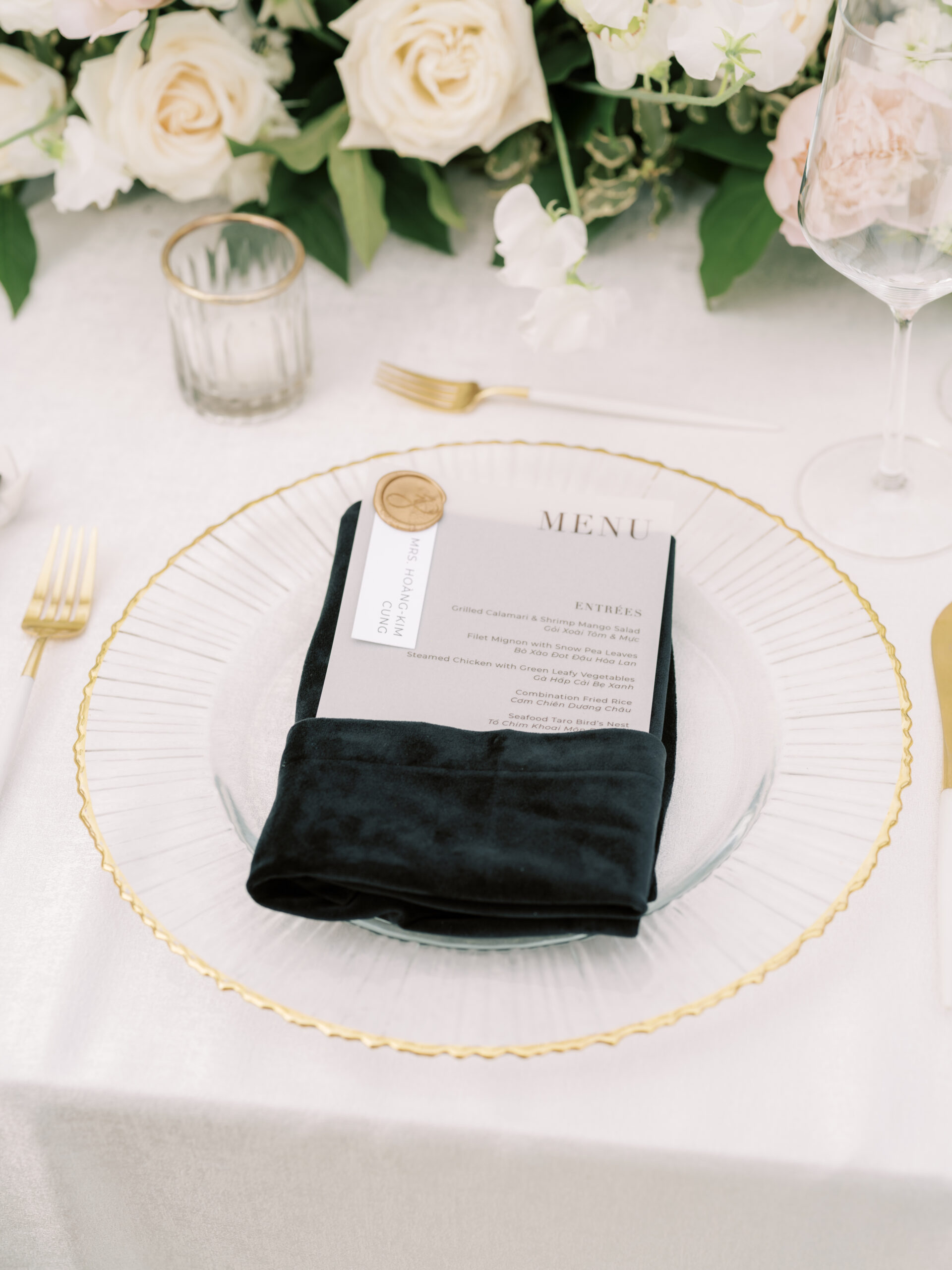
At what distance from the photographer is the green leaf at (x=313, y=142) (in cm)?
91

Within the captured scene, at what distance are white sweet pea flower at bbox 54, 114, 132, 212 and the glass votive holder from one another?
0.08m

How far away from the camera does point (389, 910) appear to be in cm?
51

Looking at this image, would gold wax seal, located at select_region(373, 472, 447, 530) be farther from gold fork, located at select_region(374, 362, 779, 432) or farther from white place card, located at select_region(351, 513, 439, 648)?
gold fork, located at select_region(374, 362, 779, 432)

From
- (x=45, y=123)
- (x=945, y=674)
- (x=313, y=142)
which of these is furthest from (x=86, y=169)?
(x=945, y=674)

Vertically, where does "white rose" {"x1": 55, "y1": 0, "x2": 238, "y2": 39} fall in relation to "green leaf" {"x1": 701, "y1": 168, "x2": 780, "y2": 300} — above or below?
above

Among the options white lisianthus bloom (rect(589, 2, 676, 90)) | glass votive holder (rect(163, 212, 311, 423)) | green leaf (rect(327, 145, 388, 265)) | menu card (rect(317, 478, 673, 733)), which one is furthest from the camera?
green leaf (rect(327, 145, 388, 265))

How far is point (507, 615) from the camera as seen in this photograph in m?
0.65

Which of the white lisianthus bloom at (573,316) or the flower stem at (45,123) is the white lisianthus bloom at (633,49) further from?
the flower stem at (45,123)

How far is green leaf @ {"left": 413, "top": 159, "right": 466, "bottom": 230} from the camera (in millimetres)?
943

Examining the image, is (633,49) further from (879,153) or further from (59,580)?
(59,580)

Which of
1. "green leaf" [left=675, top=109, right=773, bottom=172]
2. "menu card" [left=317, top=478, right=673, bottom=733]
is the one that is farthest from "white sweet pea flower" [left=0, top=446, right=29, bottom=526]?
"green leaf" [left=675, top=109, right=773, bottom=172]

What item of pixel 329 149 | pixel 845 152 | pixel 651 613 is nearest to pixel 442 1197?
pixel 651 613

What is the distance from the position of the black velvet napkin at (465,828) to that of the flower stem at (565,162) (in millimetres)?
411

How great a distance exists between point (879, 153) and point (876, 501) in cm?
25
